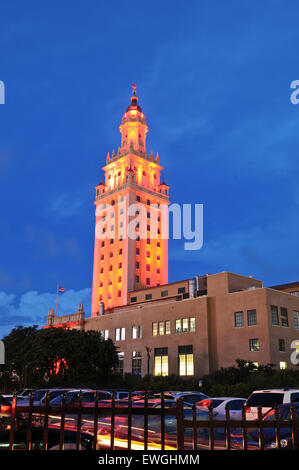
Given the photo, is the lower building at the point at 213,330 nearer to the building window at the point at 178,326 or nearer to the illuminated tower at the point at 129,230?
the building window at the point at 178,326

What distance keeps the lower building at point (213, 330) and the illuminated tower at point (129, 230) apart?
1426 inches

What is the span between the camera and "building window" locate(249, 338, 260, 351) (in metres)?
49.0

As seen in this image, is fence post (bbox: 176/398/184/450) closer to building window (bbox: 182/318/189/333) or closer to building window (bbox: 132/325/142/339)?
building window (bbox: 182/318/189/333)

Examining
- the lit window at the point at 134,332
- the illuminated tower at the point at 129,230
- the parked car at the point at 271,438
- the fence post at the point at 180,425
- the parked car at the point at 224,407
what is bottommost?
the parked car at the point at 224,407

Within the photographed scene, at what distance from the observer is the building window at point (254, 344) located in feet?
161

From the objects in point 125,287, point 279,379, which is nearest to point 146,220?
point 125,287

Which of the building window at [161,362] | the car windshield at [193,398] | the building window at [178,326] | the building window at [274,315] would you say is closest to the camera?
the car windshield at [193,398]

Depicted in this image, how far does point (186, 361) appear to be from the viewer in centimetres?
5522

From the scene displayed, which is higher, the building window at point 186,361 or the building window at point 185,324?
the building window at point 185,324

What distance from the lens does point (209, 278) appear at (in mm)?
56688

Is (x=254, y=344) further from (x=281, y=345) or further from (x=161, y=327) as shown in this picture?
(x=161, y=327)

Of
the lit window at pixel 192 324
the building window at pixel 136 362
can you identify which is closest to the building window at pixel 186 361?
the lit window at pixel 192 324
